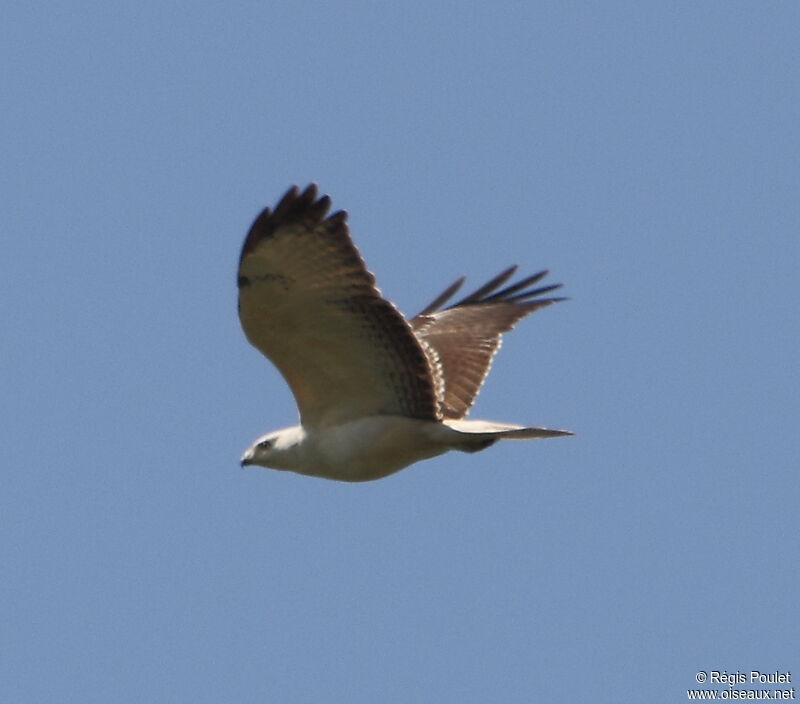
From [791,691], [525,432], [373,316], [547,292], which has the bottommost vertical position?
[791,691]

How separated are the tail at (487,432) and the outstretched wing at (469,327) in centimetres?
125

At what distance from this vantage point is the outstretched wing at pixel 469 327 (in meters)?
13.5

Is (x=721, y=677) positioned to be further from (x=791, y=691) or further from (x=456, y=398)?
(x=456, y=398)

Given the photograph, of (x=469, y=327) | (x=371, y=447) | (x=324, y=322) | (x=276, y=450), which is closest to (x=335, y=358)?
(x=324, y=322)

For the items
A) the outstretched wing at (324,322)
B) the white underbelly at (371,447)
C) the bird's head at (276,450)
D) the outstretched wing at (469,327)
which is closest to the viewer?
the outstretched wing at (324,322)

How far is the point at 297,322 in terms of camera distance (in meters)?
11.3

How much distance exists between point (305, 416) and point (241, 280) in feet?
5.15

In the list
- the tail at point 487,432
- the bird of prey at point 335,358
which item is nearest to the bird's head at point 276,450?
the bird of prey at point 335,358

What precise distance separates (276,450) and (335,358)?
1.02 meters

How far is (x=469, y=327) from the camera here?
14.4 metres

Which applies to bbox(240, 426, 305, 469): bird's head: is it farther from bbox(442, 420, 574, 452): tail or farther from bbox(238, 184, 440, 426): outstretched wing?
bbox(442, 420, 574, 452): tail

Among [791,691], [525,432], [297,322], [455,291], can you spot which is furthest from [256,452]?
[791,691]

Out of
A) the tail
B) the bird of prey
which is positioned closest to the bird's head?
the bird of prey

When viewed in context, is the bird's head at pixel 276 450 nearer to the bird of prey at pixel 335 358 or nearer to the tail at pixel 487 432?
the bird of prey at pixel 335 358
